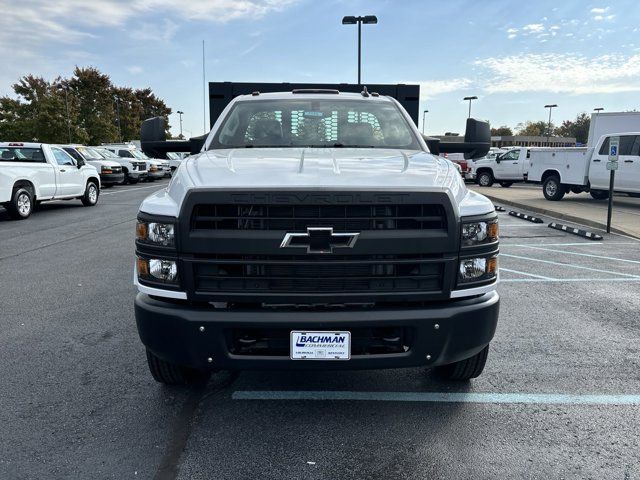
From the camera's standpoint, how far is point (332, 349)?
2.78 m

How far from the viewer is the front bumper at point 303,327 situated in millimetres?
2750

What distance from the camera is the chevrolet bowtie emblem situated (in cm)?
272

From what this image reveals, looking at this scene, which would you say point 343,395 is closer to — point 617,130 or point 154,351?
point 154,351

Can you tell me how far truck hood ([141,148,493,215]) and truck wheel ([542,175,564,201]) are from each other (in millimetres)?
15235

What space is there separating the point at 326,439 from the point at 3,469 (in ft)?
5.53

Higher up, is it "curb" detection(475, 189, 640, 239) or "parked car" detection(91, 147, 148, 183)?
"parked car" detection(91, 147, 148, 183)

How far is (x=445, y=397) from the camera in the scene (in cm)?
350

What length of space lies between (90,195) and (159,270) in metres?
14.5

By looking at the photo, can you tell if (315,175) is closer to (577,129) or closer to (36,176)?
(36,176)

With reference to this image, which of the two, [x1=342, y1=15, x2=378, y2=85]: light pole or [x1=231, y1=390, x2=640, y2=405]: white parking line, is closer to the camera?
[x1=231, y1=390, x2=640, y2=405]: white parking line

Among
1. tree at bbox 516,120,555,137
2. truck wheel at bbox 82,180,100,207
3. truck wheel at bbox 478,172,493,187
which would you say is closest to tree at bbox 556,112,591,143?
tree at bbox 516,120,555,137

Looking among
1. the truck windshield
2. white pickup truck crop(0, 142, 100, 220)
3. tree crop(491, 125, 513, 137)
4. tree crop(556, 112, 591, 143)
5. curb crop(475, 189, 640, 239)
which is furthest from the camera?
tree crop(491, 125, 513, 137)

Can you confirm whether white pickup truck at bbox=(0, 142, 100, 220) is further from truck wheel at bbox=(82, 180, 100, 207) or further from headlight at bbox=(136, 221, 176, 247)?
headlight at bbox=(136, 221, 176, 247)

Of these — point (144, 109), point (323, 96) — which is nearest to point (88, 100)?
point (144, 109)
